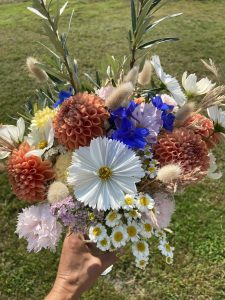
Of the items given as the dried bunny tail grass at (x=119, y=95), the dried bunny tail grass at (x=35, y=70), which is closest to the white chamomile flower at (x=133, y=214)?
the dried bunny tail grass at (x=119, y=95)

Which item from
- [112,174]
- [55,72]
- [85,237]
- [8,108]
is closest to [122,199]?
[112,174]

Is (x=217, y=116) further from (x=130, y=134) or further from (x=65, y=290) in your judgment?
(x=65, y=290)

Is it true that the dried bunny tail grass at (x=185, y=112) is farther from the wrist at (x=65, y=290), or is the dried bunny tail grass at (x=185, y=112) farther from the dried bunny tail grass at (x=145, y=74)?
the wrist at (x=65, y=290)

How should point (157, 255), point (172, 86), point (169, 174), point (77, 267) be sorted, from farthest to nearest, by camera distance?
point (157, 255) < point (77, 267) < point (172, 86) < point (169, 174)

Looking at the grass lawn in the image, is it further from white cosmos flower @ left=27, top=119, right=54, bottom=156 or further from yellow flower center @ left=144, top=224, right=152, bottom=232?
yellow flower center @ left=144, top=224, right=152, bottom=232

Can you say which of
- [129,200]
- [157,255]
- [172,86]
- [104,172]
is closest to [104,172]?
[104,172]

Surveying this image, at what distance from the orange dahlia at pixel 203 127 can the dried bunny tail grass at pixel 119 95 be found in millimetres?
271

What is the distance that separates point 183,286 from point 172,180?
1887 mm

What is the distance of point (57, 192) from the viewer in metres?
1.29

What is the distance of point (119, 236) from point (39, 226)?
29 centimetres

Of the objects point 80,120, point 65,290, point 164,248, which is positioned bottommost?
point 65,290

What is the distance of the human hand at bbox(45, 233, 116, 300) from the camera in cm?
167

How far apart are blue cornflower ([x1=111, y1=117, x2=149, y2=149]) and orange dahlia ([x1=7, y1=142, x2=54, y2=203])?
257 millimetres

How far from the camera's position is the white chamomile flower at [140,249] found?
1.42 meters
